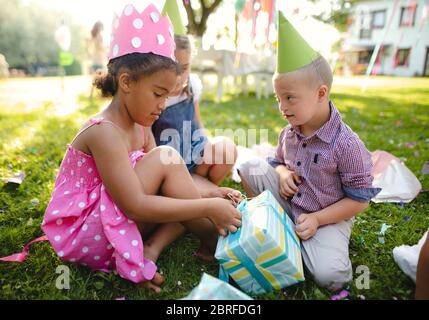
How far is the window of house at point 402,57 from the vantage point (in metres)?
20.4

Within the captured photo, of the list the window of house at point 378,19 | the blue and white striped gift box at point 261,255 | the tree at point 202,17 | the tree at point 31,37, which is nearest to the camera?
the blue and white striped gift box at point 261,255

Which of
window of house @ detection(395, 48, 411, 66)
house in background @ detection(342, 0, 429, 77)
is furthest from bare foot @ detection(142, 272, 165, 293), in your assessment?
window of house @ detection(395, 48, 411, 66)

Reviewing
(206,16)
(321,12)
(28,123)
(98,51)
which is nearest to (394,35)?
(321,12)

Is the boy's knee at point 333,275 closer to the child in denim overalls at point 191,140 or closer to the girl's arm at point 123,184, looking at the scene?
the girl's arm at point 123,184

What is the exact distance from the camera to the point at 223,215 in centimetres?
145

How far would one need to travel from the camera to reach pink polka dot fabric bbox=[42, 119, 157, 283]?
138 cm

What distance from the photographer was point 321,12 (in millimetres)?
12297

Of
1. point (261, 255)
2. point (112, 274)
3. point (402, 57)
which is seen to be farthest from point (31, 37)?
point (261, 255)

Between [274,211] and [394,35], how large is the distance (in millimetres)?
24156

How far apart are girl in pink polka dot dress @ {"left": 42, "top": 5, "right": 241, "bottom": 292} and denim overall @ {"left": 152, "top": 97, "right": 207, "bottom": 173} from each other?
64 centimetres

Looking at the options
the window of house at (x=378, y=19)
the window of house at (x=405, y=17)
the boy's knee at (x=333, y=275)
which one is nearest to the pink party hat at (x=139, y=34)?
the boy's knee at (x=333, y=275)

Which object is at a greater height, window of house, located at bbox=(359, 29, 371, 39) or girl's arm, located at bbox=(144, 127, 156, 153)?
window of house, located at bbox=(359, 29, 371, 39)

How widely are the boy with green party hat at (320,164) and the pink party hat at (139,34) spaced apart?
0.50 m

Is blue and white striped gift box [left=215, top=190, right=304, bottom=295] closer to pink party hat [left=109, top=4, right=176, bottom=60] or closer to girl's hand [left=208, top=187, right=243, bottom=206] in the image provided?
girl's hand [left=208, top=187, right=243, bottom=206]
